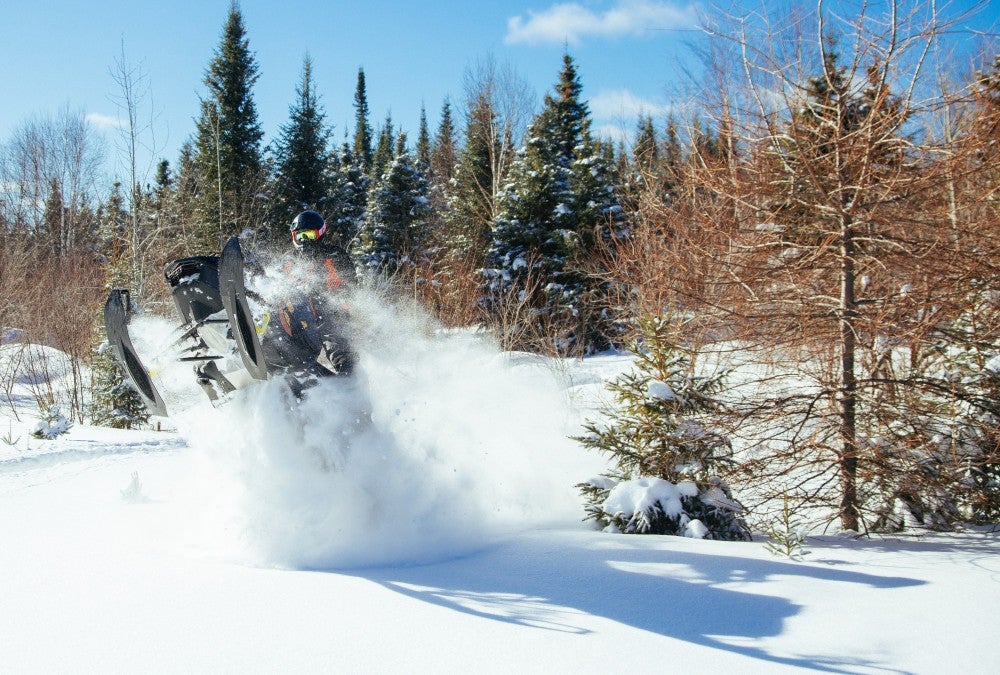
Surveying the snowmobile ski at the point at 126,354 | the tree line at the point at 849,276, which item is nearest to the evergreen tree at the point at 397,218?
the tree line at the point at 849,276

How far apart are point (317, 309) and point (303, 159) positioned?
25.9m

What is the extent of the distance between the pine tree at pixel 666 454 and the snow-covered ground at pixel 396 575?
0.51m

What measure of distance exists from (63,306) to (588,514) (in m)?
18.4

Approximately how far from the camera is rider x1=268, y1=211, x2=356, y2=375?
4.92 metres

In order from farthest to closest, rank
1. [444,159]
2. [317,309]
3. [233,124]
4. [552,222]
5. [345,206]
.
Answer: [444,159]
[345,206]
[233,124]
[552,222]
[317,309]

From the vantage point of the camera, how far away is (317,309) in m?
4.94

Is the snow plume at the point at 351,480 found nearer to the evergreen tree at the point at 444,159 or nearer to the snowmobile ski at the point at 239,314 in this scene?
the snowmobile ski at the point at 239,314

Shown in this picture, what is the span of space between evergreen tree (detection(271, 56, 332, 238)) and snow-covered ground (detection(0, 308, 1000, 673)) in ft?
75.9

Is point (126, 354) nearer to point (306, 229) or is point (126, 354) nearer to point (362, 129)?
point (306, 229)

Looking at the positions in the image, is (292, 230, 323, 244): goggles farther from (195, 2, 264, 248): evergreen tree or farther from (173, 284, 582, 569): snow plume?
(195, 2, 264, 248): evergreen tree

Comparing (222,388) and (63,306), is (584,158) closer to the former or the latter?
(63,306)

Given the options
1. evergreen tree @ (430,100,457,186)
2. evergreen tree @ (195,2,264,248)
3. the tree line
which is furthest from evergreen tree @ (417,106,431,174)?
the tree line

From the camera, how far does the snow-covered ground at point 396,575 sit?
2982 mm

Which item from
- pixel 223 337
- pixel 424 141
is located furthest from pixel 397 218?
pixel 424 141
